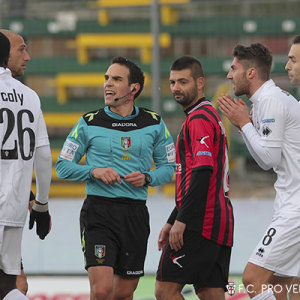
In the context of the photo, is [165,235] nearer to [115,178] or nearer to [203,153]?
[115,178]

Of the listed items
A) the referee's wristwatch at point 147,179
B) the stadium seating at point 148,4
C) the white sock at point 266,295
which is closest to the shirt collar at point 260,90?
the referee's wristwatch at point 147,179

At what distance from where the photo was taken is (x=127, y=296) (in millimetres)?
5395

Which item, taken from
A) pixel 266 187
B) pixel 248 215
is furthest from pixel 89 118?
pixel 266 187

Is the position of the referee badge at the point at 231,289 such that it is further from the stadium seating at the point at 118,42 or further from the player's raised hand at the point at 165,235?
the stadium seating at the point at 118,42

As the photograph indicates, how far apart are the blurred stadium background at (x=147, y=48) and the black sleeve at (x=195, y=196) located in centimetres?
390

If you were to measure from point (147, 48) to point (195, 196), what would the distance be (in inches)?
238

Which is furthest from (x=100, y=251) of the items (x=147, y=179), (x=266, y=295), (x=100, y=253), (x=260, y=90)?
(x=260, y=90)

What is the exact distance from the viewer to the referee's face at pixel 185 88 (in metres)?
5.23

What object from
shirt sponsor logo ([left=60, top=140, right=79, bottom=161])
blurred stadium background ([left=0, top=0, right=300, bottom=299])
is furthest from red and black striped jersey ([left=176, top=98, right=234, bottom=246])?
blurred stadium background ([left=0, top=0, right=300, bottom=299])

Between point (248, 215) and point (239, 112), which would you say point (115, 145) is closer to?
point (239, 112)

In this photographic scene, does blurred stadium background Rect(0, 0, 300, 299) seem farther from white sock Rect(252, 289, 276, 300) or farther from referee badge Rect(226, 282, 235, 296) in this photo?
white sock Rect(252, 289, 276, 300)

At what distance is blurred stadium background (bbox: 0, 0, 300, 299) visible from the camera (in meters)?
10.1

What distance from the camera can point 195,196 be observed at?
493 centimetres

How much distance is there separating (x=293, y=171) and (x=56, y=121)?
248 inches
